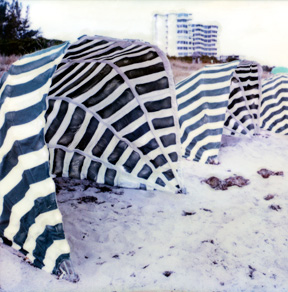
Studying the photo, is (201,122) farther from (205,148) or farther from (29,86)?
(29,86)

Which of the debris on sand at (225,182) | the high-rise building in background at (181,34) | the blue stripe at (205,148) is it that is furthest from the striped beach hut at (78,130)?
the high-rise building in background at (181,34)

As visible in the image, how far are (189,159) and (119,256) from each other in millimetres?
3304

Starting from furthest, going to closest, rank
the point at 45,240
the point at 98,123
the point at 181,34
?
the point at 181,34
the point at 98,123
the point at 45,240

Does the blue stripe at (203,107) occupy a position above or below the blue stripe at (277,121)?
above

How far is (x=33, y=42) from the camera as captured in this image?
2217 centimetres

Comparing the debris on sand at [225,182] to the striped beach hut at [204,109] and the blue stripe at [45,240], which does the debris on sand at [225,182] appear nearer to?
the striped beach hut at [204,109]

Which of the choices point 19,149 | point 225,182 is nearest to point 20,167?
point 19,149

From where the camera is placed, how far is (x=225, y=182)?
4988 millimetres

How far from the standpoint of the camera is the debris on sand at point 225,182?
4.85 metres

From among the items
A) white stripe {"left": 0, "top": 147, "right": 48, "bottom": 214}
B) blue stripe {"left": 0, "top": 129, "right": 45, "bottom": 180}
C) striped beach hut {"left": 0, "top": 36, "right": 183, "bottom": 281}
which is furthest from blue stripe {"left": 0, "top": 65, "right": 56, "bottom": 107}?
white stripe {"left": 0, "top": 147, "right": 48, "bottom": 214}

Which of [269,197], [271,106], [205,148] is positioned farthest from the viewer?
[271,106]

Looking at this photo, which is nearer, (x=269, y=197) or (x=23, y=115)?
(x=23, y=115)

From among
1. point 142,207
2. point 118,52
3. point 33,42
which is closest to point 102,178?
point 142,207

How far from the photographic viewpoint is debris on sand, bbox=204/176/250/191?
485cm
